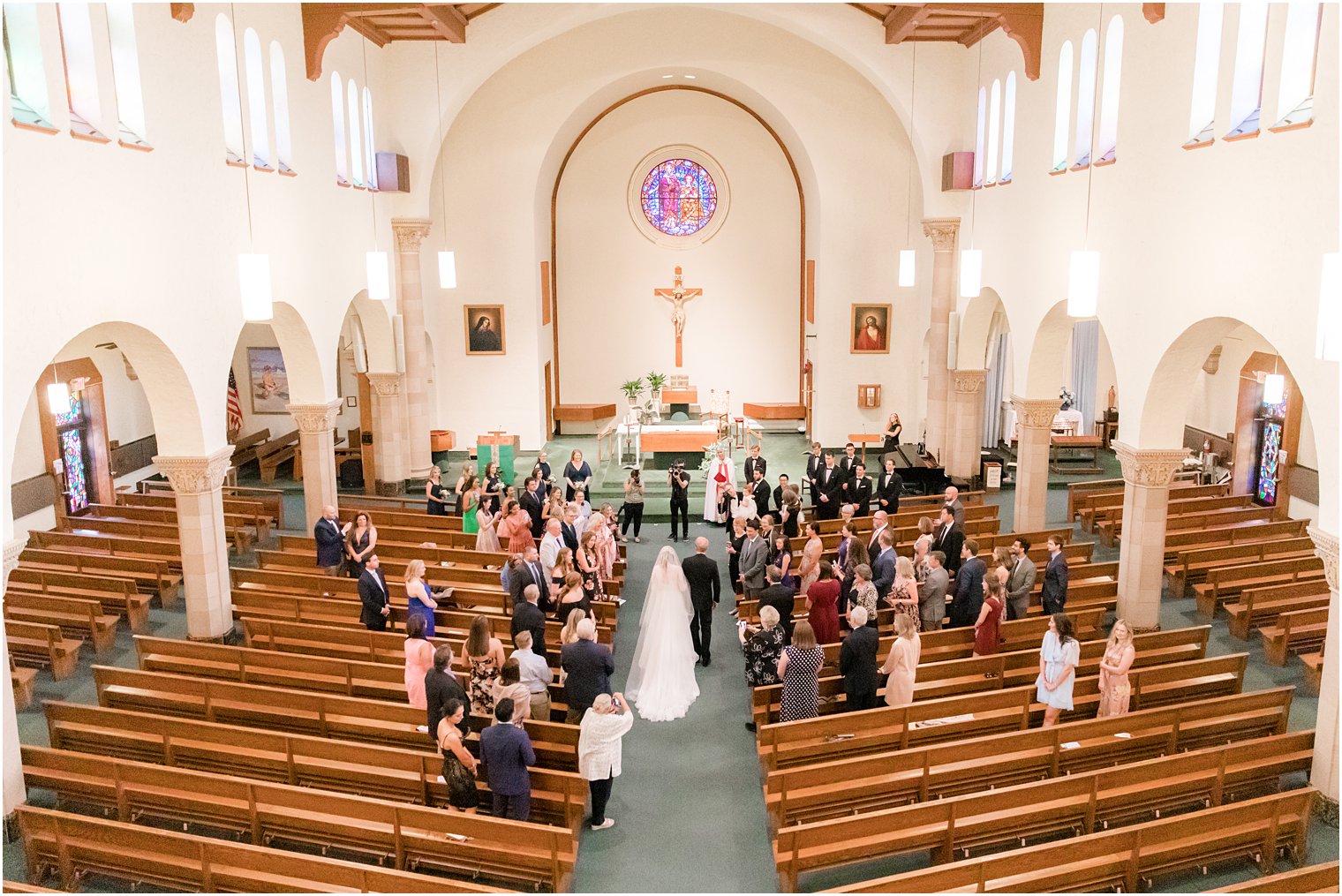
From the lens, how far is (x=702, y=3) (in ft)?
58.2

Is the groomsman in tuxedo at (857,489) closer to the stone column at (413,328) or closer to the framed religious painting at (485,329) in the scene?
the stone column at (413,328)

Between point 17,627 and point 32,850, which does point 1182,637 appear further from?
point 17,627

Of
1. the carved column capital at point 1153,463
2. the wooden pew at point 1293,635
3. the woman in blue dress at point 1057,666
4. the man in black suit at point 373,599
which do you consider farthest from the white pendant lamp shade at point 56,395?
the wooden pew at point 1293,635

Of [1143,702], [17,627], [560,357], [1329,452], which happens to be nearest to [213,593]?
[17,627]

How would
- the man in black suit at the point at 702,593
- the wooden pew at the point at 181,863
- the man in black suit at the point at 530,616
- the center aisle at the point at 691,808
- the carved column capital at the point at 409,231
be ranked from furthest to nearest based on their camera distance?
the carved column capital at the point at 409,231 < the man in black suit at the point at 702,593 < the man in black suit at the point at 530,616 < the center aisle at the point at 691,808 < the wooden pew at the point at 181,863

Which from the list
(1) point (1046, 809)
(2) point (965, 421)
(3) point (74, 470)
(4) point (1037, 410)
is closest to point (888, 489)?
(4) point (1037, 410)

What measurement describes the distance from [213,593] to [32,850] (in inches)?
191

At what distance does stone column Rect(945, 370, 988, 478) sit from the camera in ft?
62.6

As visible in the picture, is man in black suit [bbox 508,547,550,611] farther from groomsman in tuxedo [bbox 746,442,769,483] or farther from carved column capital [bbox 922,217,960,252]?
carved column capital [bbox 922,217,960,252]

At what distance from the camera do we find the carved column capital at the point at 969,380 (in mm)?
18984

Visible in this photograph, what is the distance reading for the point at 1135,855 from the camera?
6945 millimetres

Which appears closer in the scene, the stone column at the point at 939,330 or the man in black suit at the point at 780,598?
the man in black suit at the point at 780,598

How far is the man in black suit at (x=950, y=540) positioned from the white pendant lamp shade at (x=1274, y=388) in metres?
8.79

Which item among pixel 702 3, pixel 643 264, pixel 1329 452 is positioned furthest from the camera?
Result: pixel 643 264
